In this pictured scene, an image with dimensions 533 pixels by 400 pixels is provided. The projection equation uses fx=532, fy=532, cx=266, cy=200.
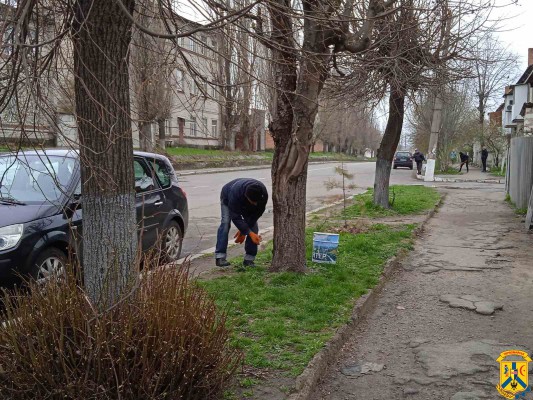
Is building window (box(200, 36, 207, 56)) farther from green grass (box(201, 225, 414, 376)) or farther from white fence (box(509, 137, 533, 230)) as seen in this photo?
white fence (box(509, 137, 533, 230))

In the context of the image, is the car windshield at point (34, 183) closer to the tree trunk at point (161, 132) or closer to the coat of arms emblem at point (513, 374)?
the tree trunk at point (161, 132)

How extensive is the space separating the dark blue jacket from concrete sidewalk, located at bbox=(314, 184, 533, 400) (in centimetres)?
190

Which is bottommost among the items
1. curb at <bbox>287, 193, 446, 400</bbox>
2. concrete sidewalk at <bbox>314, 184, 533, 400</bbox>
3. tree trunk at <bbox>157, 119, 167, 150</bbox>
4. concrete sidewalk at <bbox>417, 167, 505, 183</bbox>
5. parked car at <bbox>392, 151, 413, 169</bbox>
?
concrete sidewalk at <bbox>314, 184, 533, 400</bbox>

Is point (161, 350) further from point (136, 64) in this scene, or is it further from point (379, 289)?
point (379, 289)

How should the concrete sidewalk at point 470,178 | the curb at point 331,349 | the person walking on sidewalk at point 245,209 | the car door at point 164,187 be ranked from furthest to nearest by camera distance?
the concrete sidewalk at point 470,178 → the car door at point 164,187 → the person walking on sidewalk at point 245,209 → the curb at point 331,349


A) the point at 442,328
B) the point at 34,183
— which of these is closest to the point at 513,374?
the point at 442,328

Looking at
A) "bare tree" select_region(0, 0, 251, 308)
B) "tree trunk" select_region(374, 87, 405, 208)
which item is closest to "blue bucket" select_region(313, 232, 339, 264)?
"bare tree" select_region(0, 0, 251, 308)

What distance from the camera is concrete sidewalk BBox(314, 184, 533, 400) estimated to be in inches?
163

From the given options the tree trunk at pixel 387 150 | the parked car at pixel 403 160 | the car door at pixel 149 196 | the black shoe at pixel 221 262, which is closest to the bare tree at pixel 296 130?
the black shoe at pixel 221 262

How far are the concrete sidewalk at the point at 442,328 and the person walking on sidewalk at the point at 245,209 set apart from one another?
1.85m

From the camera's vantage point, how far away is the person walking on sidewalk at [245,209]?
678 cm

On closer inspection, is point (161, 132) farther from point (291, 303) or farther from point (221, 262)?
point (291, 303)

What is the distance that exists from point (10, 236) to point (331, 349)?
10.7 feet

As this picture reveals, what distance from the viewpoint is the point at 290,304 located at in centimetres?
558
